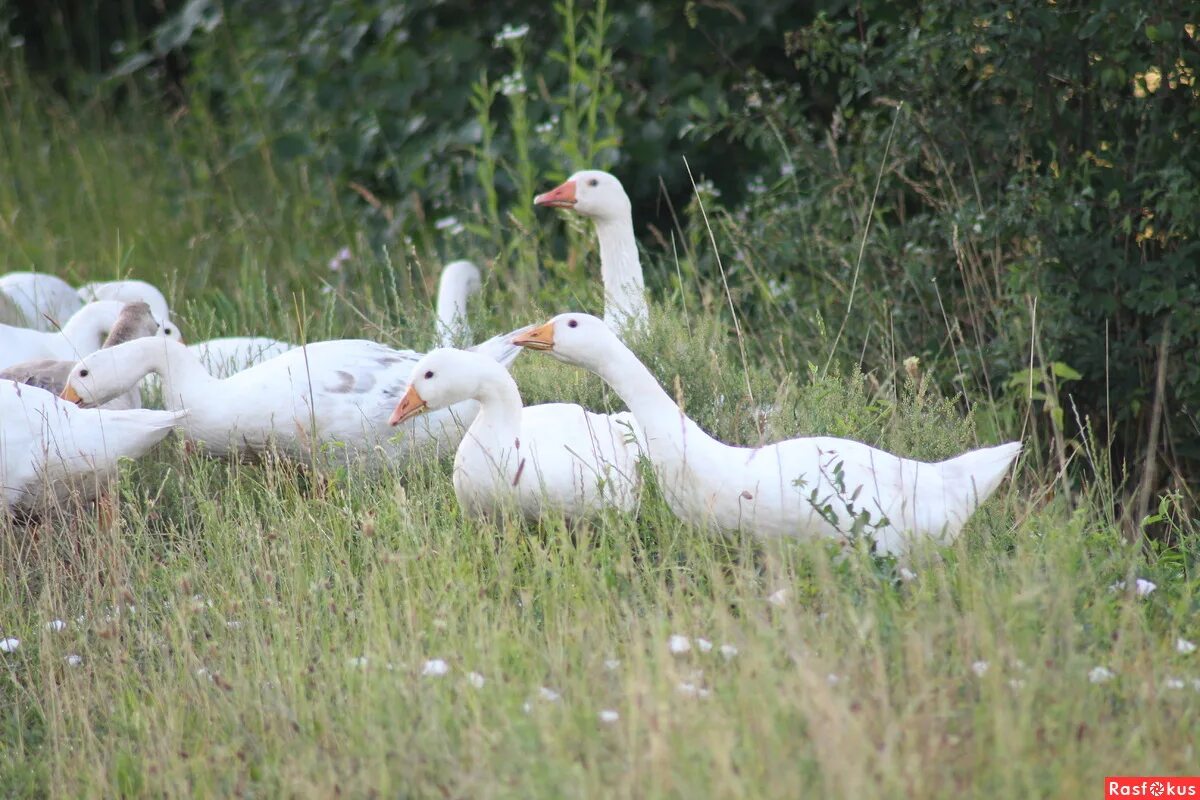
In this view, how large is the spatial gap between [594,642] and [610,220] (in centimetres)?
297

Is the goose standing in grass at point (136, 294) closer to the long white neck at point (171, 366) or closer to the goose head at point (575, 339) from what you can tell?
the long white neck at point (171, 366)

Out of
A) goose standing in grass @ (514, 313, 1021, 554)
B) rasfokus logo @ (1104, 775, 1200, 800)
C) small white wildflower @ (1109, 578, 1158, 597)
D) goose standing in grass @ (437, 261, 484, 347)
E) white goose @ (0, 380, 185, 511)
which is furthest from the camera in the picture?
goose standing in grass @ (437, 261, 484, 347)

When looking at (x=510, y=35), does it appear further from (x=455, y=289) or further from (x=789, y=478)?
(x=789, y=478)

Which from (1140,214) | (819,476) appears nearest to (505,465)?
(819,476)

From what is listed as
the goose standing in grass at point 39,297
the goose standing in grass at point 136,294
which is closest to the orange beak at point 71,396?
the goose standing in grass at point 136,294

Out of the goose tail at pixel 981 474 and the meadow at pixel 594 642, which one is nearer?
the meadow at pixel 594 642

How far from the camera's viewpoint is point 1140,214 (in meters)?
5.14

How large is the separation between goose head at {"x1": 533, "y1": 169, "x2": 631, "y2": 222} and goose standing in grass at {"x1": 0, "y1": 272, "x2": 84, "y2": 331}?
107 inches

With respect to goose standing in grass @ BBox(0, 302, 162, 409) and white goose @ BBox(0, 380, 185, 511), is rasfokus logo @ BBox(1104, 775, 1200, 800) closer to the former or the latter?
white goose @ BBox(0, 380, 185, 511)

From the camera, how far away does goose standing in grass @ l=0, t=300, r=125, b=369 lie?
5.84m

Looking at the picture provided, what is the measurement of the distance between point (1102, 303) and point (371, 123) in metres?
4.63

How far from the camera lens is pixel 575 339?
387cm

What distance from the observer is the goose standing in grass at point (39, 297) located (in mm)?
6875

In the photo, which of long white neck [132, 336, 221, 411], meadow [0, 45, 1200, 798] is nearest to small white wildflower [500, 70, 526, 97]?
meadow [0, 45, 1200, 798]
